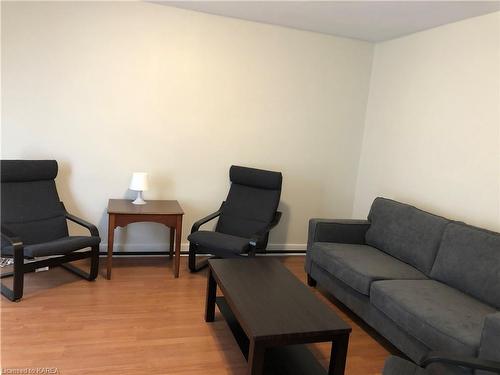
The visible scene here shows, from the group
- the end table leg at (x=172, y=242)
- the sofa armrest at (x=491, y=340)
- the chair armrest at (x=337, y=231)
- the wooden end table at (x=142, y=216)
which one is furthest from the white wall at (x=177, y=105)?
the sofa armrest at (x=491, y=340)

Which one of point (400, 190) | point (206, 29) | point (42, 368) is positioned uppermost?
point (206, 29)

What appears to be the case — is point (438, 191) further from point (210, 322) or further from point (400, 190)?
point (210, 322)

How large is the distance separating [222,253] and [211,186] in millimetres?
929

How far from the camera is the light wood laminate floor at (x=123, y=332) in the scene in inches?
93.7

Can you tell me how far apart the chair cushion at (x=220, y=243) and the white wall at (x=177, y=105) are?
641 millimetres

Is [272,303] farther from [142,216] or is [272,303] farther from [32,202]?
[32,202]

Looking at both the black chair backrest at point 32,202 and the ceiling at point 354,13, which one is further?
the black chair backrest at point 32,202

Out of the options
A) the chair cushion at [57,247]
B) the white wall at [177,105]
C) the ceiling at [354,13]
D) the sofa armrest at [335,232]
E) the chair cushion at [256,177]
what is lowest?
the chair cushion at [57,247]

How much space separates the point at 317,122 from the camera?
4.50m

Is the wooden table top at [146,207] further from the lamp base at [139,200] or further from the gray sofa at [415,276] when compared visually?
the gray sofa at [415,276]

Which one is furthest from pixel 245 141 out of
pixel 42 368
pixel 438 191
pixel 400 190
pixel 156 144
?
pixel 42 368

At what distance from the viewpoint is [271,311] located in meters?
2.26

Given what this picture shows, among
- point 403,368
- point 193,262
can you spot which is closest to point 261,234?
point 193,262

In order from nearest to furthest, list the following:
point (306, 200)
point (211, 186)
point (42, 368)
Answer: point (42, 368) → point (211, 186) → point (306, 200)
